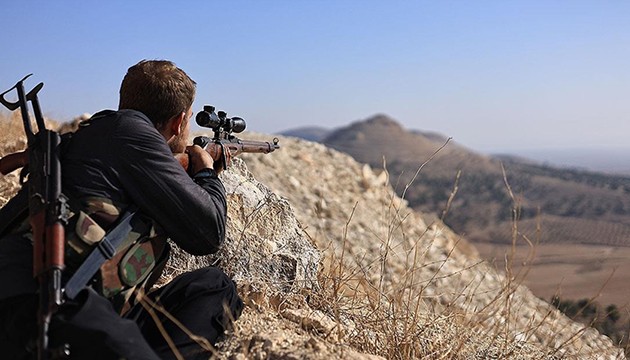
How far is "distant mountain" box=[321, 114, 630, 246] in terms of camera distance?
1598 inches

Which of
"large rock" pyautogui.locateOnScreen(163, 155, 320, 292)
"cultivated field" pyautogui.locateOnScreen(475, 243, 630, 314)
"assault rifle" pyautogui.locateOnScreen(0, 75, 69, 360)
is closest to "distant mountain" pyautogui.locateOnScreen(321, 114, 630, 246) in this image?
"cultivated field" pyautogui.locateOnScreen(475, 243, 630, 314)

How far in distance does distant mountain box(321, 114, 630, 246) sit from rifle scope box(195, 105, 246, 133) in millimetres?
24676

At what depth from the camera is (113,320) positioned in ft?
6.95

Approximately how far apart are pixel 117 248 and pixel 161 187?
27cm

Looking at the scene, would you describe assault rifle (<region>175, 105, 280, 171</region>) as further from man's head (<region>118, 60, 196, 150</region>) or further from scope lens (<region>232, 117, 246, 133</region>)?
man's head (<region>118, 60, 196, 150</region>)

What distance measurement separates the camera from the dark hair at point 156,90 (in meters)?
2.52

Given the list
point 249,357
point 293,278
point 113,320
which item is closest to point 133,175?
point 113,320

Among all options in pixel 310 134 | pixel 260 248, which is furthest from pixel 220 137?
pixel 310 134

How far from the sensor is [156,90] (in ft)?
8.25

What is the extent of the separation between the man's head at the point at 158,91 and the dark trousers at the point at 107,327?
0.71 metres

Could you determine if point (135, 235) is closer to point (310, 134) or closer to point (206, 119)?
point (206, 119)

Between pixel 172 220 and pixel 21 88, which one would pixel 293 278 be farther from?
pixel 21 88

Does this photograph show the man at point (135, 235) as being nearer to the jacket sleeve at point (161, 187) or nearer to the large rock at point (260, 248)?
the jacket sleeve at point (161, 187)

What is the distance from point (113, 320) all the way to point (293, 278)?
1.55 metres
